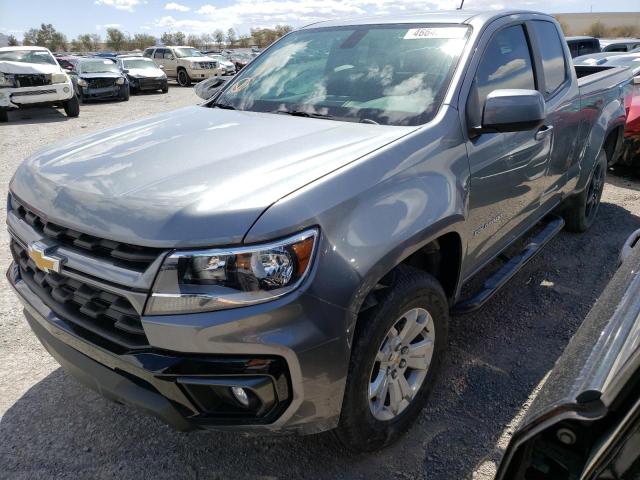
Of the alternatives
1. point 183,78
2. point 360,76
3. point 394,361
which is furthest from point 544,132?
point 183,78

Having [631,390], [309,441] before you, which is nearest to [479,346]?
[309,441]

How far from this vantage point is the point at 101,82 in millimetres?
16672

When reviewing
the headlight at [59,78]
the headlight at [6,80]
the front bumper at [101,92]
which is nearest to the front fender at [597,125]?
the headlight at [59,78]

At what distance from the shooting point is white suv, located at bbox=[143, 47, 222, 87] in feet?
77.9

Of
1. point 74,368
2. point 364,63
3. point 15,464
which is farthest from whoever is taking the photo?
point 364,63

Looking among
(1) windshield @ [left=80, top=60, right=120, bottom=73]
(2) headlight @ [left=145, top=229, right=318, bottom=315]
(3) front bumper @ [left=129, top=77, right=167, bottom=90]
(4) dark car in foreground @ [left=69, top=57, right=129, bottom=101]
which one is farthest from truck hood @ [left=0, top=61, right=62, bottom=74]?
(2) headlight @ [left=145, top=229, right=318, bottom=315]

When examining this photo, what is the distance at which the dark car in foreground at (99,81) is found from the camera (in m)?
16.5

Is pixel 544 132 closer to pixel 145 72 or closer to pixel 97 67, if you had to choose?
pixel 97 67

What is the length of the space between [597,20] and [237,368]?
91.9m

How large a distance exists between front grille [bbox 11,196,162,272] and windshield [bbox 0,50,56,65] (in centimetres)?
1319

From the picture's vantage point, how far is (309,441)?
A: 2.40m

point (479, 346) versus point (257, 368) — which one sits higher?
point (257, 368)

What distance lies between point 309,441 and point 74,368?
3.51 ft

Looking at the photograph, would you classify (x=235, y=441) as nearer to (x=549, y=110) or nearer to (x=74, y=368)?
(x=74, y=368)
